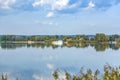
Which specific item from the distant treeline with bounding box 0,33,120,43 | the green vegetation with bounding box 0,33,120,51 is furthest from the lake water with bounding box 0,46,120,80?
the distant treeline with bounding box 0,33,120,43

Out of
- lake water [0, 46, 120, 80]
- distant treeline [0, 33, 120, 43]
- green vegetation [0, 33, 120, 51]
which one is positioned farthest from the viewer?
distant treeline [0, 33, 120, 43]

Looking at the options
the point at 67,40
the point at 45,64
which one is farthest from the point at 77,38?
the point at 45,64

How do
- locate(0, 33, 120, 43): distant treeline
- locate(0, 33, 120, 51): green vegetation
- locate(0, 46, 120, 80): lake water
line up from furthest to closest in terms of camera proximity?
locate(0, 33, 120, 43): distant treeline
locate(0, 33, 120, 51): green vegetation
locate(0, 46, 120, 80): lake water

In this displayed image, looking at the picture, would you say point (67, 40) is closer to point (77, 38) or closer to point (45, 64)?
point (77, 38)

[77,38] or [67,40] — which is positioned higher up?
[77,38]

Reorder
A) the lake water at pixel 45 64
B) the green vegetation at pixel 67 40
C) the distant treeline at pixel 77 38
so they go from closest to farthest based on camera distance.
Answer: the lake water at pixel 45 64 < the green vegetation at pixel 67 40 < the distant treeline at pixel 77 38

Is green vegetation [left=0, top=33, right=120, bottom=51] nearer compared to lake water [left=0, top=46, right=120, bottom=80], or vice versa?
lake water [left=0, top=46, right=120, bottom=80]

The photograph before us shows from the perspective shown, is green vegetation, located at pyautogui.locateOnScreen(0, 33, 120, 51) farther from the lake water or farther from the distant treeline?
the lake water

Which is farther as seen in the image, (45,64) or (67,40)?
(67,40)

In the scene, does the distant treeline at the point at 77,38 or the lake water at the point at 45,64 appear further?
the distant treeline at the point at 77,38

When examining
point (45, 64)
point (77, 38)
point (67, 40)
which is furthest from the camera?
point (67, 40)

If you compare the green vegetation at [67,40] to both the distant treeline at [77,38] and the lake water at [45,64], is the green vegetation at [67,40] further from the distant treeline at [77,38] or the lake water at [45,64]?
the lake water at [45,64]

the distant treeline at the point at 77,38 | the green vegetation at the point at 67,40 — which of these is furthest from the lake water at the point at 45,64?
the distant treeline at the point at 77,38

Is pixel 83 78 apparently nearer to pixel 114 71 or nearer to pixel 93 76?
→ pixel 93 76
